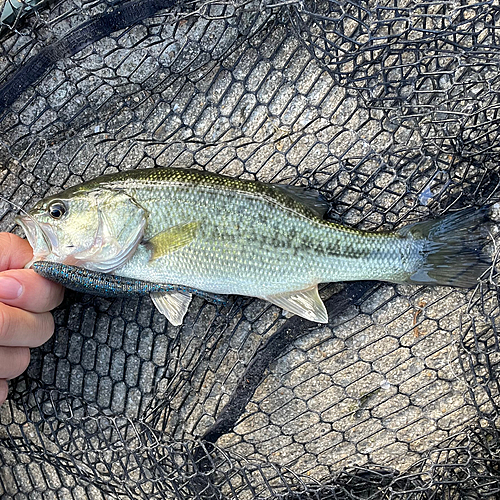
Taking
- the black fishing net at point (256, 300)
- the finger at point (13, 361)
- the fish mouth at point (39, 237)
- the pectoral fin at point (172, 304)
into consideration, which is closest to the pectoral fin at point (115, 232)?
the fish mouth at point (39, 237)

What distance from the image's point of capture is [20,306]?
2004 millimetres

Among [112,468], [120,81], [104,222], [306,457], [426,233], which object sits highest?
[120,81]

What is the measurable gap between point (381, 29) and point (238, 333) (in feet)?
5.07

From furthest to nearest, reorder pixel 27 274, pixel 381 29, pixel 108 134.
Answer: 1. pixel 108 134
2. pixel 381 29
3. pixel 27 274

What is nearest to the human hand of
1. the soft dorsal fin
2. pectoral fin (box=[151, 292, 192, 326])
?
pectoral fin (box=[151, 292, 192, 326])

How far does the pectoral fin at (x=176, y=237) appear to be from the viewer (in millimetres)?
2008

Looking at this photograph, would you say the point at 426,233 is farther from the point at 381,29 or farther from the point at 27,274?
the point at 27,274

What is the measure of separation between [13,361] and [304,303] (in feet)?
4.23

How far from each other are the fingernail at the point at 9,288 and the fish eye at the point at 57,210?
0.31 m

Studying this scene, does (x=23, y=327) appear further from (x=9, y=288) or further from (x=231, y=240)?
(x=231, y=240)

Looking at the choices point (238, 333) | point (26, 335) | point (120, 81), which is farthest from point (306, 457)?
point (120, 81)

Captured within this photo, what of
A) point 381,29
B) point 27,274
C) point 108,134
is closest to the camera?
point 27,274

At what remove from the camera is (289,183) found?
221 cm

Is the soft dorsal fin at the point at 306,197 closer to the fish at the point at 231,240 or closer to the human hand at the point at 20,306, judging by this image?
the fish at the point at 231,240
